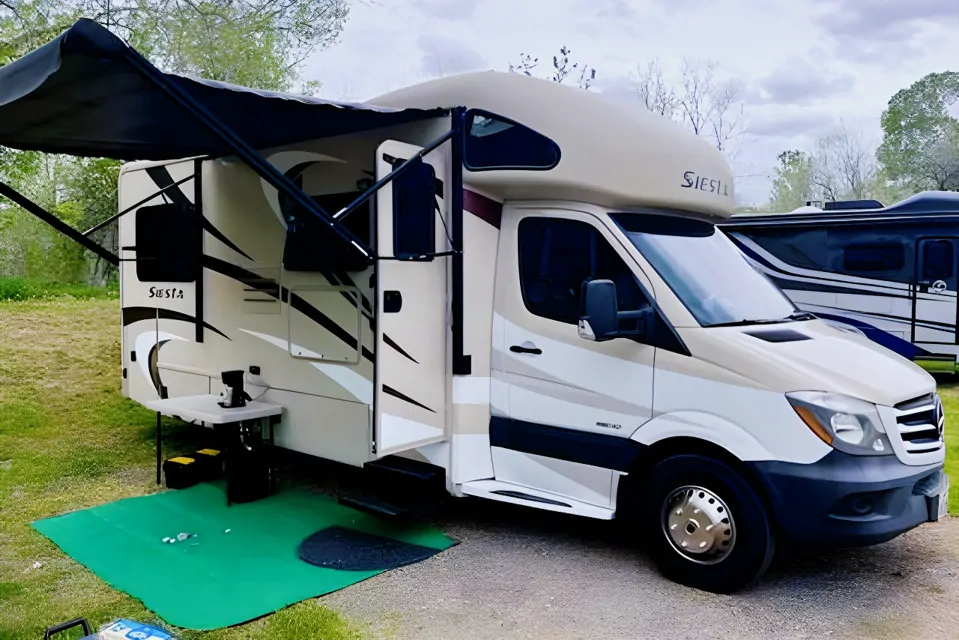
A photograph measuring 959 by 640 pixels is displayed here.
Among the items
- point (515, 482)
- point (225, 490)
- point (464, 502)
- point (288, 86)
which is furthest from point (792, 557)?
point (288, 86)

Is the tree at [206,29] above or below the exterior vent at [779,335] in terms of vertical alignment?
above

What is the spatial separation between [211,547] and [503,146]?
3.06 meters

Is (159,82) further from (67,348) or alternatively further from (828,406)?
(67,348)

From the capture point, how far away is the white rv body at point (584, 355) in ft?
12.6

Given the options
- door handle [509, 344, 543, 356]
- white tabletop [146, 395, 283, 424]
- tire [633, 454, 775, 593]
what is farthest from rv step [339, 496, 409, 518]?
tire [633, 454, 775, 593]

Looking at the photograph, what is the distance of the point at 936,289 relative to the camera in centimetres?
1032

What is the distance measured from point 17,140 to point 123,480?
2.76 metres

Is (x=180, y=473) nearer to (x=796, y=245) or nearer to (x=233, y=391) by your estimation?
(x=233, y=391)

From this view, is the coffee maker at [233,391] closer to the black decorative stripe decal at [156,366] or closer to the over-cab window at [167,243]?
the over-cab window at [167,243]

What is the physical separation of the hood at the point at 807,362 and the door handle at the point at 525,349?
0.91 meters

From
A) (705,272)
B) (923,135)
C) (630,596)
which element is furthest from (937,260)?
(923,135)

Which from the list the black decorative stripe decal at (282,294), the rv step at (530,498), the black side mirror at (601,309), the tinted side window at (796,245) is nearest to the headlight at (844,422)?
the black side mirror at (601,309)

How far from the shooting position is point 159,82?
140 inches

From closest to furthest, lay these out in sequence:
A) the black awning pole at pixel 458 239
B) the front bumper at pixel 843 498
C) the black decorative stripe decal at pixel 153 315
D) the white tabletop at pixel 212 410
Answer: the front bumper at pixel 843 498 → the black awning pole at pixel 458 239 → the white tabletop at pixel 212 410 → the black decorative stripe decal at pixel 153 315
